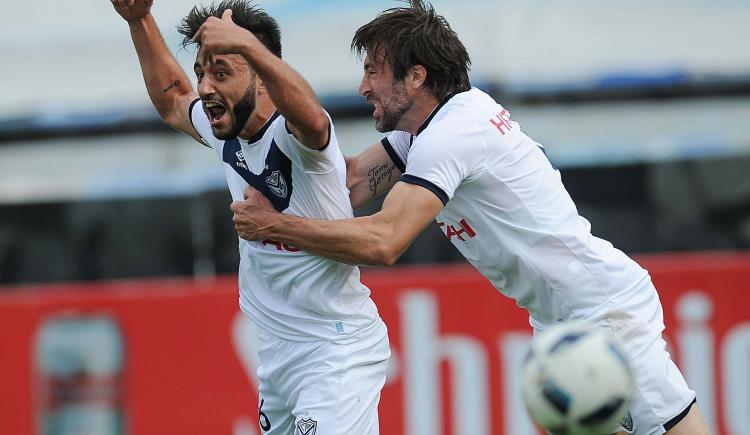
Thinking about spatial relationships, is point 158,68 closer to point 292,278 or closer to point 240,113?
point 240,113

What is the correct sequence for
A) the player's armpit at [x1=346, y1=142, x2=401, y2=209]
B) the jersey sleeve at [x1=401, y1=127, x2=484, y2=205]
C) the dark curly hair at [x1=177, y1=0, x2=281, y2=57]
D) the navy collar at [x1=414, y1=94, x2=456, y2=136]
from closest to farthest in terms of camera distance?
1. the jersey sleeve at [x1=401, y1=127, x2=484, y2=205]
2. the navy collar at [x1=414, y1=94, x2=456, y2=136]
3. the dark curly hair at [x1=177, y1=0, x2=281, y2=57]
4. the player's armpit at [x1=346, y1=142, x2=401, y2=209]

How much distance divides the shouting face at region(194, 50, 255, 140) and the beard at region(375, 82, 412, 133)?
1.72 ft

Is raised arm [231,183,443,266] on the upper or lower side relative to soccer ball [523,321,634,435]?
upper

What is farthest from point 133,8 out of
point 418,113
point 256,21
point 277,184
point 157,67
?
point 418,113

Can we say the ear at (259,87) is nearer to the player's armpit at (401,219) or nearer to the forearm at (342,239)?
the forearm at (342,239)

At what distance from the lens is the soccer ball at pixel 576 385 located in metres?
3.93

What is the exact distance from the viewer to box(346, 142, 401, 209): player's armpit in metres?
5.21

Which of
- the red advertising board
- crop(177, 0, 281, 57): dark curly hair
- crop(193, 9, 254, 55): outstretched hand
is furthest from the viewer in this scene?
the red advertising board

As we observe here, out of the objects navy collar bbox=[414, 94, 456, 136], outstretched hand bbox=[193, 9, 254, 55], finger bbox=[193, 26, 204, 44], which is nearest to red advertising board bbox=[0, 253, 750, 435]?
navy collar bbox=[414, 94, 456, 136]

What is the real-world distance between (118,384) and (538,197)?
3.65m

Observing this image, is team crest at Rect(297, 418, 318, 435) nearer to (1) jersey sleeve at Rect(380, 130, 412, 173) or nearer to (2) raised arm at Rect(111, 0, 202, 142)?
(1) jersey sleeve at Rect(380, 130, 412, 173)

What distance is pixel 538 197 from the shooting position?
4.82 metres

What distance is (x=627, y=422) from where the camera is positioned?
489 centimetres

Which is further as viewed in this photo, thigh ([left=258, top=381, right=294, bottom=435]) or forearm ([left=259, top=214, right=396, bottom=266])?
thigh ([left=258, top=381, right=294, bottom=435])
